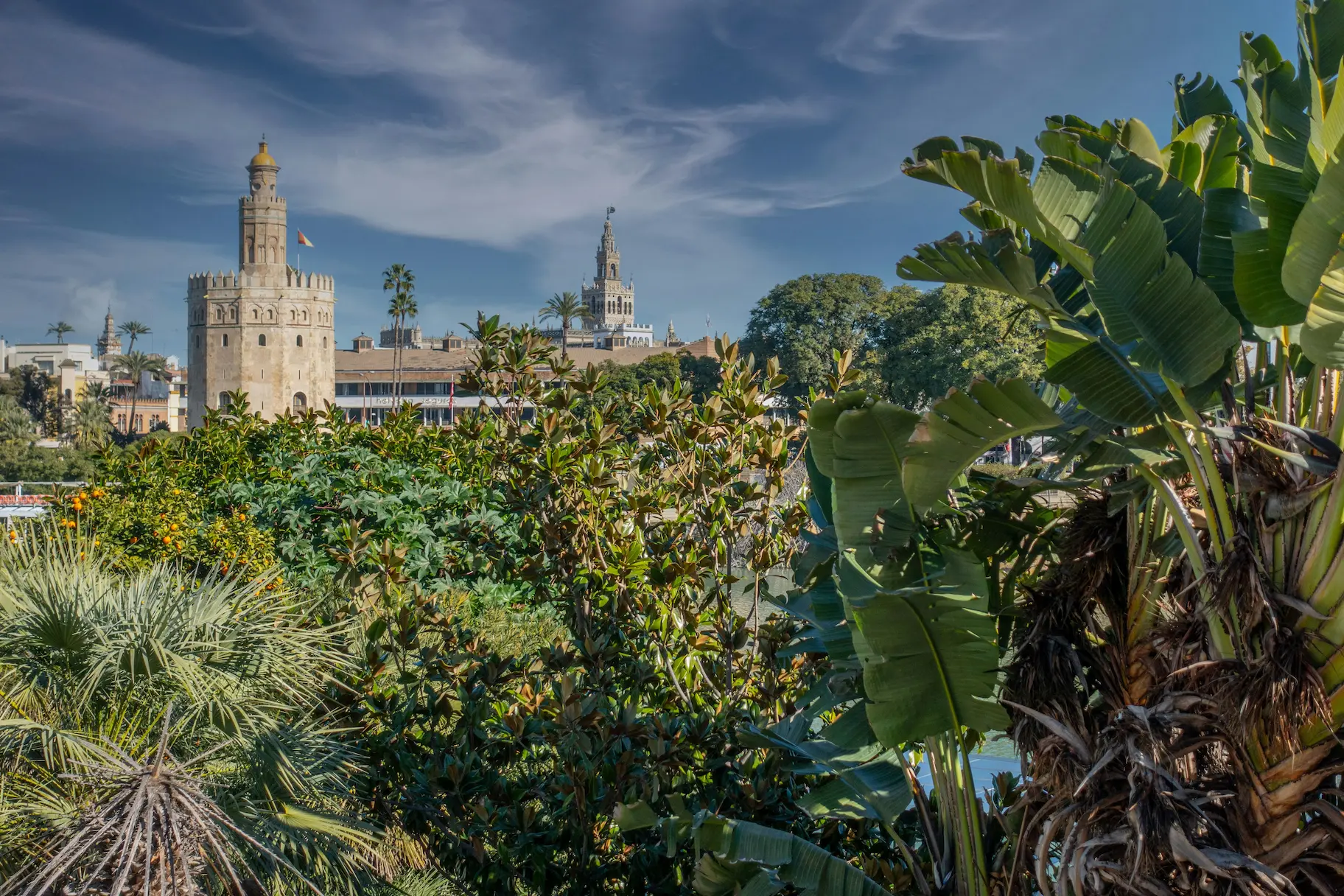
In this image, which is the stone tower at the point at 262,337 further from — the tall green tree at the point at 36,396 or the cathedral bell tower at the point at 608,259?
the cathedral bell tower at the point at 608,259

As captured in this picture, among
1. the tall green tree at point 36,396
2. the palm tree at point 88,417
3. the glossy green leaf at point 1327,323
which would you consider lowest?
the glossy green leaf at point 1327,323

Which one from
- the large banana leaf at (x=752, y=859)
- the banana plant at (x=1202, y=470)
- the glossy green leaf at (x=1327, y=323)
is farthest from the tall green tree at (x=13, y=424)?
the glossy green leaf at (x=1327, y=323)

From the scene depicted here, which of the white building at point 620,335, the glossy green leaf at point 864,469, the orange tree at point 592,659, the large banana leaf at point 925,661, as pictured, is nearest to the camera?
the glossy green leaf at point 864,469

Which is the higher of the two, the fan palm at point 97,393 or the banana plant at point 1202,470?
the fan palm at point 97,393

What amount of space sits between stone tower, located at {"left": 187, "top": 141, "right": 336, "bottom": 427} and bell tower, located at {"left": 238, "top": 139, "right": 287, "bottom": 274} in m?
0.83

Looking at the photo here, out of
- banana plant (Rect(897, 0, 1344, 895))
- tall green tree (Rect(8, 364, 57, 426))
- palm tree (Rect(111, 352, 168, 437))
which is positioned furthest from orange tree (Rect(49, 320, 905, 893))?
palm tree (Rect(111, 352, 168, 437))

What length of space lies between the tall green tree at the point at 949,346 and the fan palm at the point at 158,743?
1237 inches

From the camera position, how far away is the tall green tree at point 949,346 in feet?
113

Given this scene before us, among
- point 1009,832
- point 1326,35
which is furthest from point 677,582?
point 1326,35

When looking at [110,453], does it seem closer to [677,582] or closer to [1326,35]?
[677,582]

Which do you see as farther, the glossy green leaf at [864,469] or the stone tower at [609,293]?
the stone tower at [609,293]

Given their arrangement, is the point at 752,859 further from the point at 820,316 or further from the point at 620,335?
the point at 620,335

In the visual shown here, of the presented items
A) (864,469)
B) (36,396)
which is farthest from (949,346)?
(36,396)

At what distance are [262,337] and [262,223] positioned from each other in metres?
10.6
